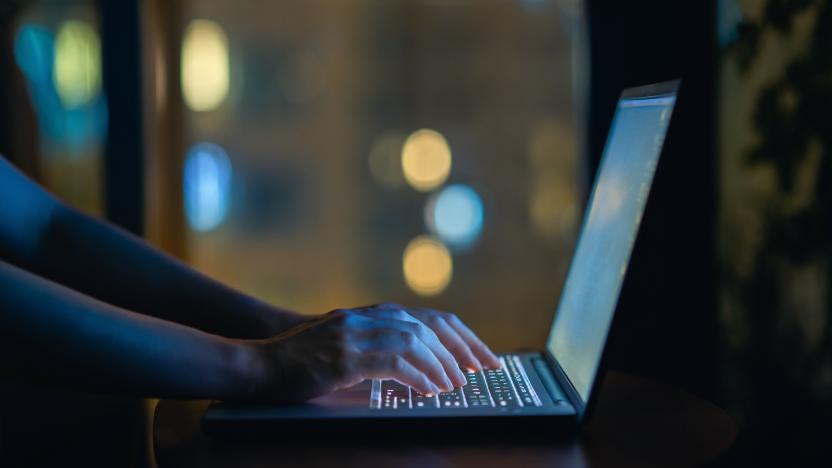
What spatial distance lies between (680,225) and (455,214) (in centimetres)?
138

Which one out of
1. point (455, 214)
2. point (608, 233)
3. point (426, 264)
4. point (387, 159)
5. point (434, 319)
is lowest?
point (426, 264)

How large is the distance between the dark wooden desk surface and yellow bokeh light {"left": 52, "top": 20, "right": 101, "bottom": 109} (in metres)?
1.83

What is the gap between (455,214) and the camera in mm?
3070

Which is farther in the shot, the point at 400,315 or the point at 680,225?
the point at 680,225

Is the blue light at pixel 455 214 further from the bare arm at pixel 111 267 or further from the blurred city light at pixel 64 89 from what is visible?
the bare arm at pixel 111 267

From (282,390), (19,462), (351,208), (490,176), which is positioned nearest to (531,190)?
(490,176)

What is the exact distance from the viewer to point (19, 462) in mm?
1669

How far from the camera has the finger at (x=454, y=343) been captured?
3.01 feet

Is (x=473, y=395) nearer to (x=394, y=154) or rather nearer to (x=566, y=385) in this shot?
(x=566, y=385)

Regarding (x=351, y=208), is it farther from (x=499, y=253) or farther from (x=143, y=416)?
(x=143, y=416)

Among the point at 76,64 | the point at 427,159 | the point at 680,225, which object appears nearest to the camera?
the point at 680,225

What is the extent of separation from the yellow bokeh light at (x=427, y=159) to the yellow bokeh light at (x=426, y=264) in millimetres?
229

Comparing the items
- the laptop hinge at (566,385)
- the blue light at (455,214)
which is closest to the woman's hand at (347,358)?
the laptop hinge at (566,385)

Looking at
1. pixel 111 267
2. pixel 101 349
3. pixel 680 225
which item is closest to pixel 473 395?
pixel 101 349
